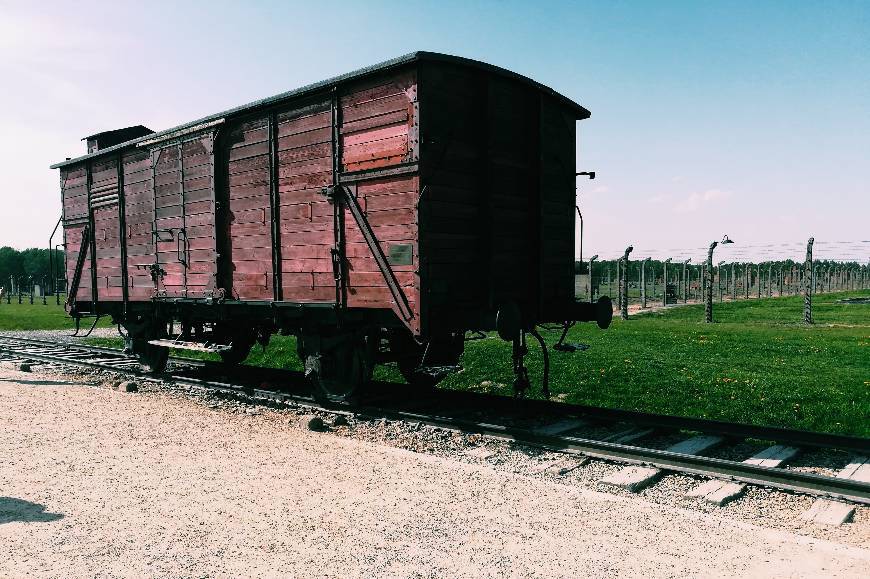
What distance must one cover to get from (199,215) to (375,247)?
402cm

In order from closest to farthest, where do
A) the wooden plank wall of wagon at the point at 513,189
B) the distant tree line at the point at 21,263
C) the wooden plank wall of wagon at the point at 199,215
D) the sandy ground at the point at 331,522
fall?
1. the sandy ground at the point at 331,522
2. the wooden plank wall of wagon at the point at 513,189
3. the wooden plank wall of wagon at the point at 199,215
4. the distant tree line at the point at 21,263

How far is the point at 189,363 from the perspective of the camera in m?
12.7

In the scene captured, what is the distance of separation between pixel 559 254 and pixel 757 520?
480cm

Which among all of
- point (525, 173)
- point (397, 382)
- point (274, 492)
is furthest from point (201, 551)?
point (397, 382)

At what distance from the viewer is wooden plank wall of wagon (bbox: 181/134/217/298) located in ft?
31.5

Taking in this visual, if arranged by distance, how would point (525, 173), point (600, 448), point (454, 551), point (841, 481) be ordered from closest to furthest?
point (454, 551) < point (841, 481) < point (600, 448) < point (525, 173)

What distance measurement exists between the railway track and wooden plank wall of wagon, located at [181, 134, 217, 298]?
5.64 ft

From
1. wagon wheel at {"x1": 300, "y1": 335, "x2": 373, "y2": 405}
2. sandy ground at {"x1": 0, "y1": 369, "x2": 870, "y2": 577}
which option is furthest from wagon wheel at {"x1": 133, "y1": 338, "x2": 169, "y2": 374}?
sandy ground at {"x1": 0, "y1": 369, "x2": 870, "y2": 577}

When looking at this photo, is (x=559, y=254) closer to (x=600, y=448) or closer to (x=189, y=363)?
(x=600, y=448)

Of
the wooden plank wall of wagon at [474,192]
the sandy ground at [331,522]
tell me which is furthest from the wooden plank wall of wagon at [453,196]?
the sandy ground at [331,522]

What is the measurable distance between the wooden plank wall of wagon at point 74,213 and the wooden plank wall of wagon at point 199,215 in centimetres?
424

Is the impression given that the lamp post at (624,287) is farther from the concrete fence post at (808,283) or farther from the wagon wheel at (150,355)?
the wagon wheel at (150,355)

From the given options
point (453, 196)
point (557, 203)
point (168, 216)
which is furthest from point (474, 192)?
point (168, 216)

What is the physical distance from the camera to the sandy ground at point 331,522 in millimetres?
3877
